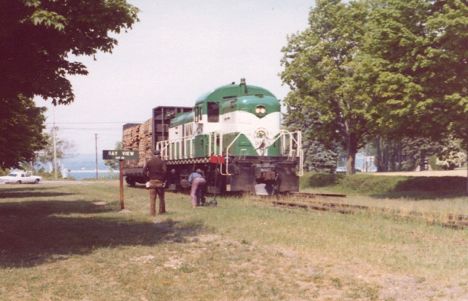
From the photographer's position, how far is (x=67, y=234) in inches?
484

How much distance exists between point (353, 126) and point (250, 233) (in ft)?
96.3

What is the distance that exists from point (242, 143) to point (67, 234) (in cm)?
1092

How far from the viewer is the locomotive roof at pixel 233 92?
23344 millimetres

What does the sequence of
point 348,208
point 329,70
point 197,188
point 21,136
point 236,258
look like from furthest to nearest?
1. point 329,70
2. point 21,136
3. point 197,188
4. point 348,208
5. point 236,258

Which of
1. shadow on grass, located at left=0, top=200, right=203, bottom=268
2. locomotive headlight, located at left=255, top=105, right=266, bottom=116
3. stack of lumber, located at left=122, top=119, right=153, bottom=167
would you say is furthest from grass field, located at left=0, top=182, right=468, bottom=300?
stack of lumber, located at left=122, top=119, right=153, bottom=167

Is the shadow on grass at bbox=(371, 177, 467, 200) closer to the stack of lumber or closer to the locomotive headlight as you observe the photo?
the locomotive headlight

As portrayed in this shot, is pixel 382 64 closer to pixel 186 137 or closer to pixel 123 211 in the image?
pixel 186 137

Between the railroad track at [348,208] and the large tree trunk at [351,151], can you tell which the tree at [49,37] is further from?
the large tree trunk at [351,151]

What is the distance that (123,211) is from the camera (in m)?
18.0

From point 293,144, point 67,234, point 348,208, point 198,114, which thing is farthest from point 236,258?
point 198,114

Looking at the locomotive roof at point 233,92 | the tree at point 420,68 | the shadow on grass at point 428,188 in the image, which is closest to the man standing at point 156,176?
the locomotive roof at point 233,92

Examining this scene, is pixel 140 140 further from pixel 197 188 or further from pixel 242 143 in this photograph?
pixel 197 188

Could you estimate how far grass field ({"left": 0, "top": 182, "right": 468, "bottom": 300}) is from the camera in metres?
7.04

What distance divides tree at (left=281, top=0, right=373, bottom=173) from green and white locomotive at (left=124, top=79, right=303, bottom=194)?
16.2 m
